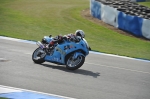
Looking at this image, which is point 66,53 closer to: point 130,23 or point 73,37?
point 73,37

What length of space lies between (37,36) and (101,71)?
8758 mm

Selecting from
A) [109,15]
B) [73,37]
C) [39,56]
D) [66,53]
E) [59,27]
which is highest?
[73,37]

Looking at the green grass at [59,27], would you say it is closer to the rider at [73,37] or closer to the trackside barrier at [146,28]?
the trackside barrier at [146,28]

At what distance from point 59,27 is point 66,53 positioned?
1264 cm

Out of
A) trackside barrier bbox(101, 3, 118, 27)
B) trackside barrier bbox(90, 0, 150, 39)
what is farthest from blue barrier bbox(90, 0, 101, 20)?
trackside barrier bbox(101, 3, 118, 27)

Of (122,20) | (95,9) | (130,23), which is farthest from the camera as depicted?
(95,9)

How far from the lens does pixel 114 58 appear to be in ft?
58.6

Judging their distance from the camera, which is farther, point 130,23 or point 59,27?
point 59,27

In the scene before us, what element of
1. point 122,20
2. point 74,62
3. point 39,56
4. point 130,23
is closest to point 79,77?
point 74,62

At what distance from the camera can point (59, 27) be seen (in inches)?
1016

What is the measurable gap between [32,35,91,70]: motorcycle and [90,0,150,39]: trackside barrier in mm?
10999

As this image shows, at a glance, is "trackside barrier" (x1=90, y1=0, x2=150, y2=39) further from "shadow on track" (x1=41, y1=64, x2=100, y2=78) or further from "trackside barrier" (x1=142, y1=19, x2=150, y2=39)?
"shadow on track" (x1=41, y1=64, x2=100, y2=78)

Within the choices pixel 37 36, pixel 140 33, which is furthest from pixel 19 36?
pixel 140 33

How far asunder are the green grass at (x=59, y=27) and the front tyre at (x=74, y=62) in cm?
643
